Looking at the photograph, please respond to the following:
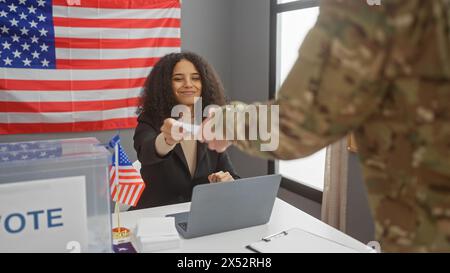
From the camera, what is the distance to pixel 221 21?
141 inches

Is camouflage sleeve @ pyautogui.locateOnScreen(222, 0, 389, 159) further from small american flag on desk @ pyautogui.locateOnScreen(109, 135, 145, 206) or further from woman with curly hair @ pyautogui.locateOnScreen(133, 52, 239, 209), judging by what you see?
woman with curly hair @ pyautogui.locateOnScreen(133, 52, 239, 209)

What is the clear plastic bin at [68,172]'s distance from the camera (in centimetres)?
93

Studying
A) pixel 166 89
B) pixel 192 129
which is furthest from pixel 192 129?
pixel 166 89

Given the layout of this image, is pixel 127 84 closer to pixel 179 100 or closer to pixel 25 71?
pixel 25 71

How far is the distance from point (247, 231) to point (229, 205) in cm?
15

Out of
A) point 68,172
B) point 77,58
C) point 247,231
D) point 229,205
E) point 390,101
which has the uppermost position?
point 77,58

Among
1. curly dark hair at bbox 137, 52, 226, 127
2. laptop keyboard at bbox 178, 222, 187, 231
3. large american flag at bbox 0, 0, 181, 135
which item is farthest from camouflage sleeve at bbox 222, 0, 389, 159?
large american flag at bbox 0, 0, 181, 135

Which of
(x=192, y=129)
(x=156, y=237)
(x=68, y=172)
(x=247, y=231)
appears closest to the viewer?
(x=68, y=172)

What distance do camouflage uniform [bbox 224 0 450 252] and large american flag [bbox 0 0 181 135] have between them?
2.67m

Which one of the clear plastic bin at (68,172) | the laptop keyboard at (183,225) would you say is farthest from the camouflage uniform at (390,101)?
the laptop keyboard at (183,225)

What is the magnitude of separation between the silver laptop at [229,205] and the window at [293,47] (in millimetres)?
1494

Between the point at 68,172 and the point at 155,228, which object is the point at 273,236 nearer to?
the point at 155,228

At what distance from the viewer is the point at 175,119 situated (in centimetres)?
198

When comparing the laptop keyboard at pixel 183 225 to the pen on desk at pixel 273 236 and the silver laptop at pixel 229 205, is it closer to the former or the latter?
the silver laptop at pixel 229 205
